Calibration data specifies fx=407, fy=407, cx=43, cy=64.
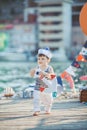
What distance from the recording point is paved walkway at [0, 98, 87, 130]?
149 inches

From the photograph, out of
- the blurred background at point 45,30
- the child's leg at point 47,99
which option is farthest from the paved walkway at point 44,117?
the blurred background at point 45,30

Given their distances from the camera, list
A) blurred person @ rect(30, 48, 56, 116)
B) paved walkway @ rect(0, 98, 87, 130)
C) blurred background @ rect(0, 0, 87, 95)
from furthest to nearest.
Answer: blurred background @ rect(0, 0, 87, 95) < blurred person @ rect(30, 48, 56, 116) < paved walkway @ rect(0, 98, 87, 130)

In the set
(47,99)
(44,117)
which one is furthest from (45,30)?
(44,117)

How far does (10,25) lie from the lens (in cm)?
6756

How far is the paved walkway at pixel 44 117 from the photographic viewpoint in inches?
149

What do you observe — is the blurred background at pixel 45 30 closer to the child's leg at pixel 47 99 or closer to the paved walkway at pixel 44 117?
the paved walkway at pixel 44 117

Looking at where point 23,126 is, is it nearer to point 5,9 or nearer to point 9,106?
point 9,106

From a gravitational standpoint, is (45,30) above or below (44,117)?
above

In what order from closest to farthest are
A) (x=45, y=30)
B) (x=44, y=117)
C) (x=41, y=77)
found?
1. (x=44, y=117)
2. (x=41, y=77)
3. (x=45, y=30)

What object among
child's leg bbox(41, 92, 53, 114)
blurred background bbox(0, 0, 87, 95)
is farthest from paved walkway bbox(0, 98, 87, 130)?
blurred background bbox(0, 0, 87, 95)

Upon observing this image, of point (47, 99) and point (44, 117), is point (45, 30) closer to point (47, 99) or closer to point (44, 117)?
point (47, 99)

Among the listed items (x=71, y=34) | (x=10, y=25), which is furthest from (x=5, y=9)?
(x=71, y=34)

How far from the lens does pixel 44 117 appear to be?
4.30 metres

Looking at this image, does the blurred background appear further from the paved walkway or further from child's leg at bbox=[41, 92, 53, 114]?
child's leg at bbox=[41, 92, 53, 114]
